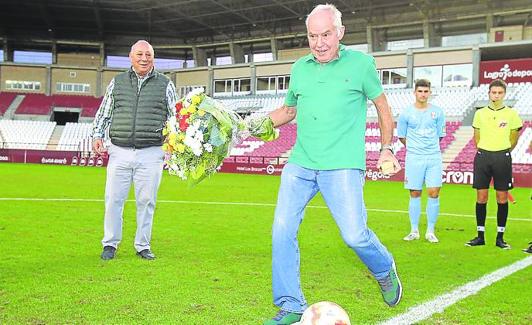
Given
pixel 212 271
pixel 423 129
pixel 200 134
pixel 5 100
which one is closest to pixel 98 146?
pixel 212 271

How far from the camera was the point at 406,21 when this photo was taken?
44844 millimetres

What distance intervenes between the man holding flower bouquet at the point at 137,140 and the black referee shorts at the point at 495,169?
431 centimetres

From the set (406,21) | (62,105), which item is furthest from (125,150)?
(62,105)

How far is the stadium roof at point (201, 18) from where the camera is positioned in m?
43.2

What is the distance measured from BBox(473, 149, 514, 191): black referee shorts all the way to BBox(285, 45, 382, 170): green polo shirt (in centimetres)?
423

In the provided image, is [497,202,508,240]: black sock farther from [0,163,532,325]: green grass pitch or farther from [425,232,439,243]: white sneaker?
[425,232,439,243]: white sneaker

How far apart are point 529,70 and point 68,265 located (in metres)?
36.6

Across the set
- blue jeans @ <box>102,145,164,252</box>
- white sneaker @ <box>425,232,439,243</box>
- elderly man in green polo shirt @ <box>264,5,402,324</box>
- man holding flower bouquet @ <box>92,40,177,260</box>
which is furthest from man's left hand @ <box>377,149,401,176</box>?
white sneaker @ <box>425,232,439,243</box>

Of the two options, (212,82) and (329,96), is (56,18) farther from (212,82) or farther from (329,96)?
(329,96)

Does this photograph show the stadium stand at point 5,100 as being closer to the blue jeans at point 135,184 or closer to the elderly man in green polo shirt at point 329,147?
the blue jeans at point 135,184

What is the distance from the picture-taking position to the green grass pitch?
4102mm

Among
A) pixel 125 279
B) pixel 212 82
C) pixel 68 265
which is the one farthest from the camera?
pixel 212 82

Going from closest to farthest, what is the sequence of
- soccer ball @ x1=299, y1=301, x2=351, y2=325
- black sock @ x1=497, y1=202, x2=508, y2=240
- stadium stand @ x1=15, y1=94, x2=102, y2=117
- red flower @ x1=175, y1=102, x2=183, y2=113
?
soccer ball @ x1=299, y1=301, x2=351, y2=325 → red flower @ x1=175, y1=102, x2=183, y2=113 → black sock @ x1=497, y1=202, x2=508, y2=240 → stadium stand @ x1=15, y1=94, x2=102, y2=117

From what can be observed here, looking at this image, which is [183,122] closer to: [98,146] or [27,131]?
[98,146]
